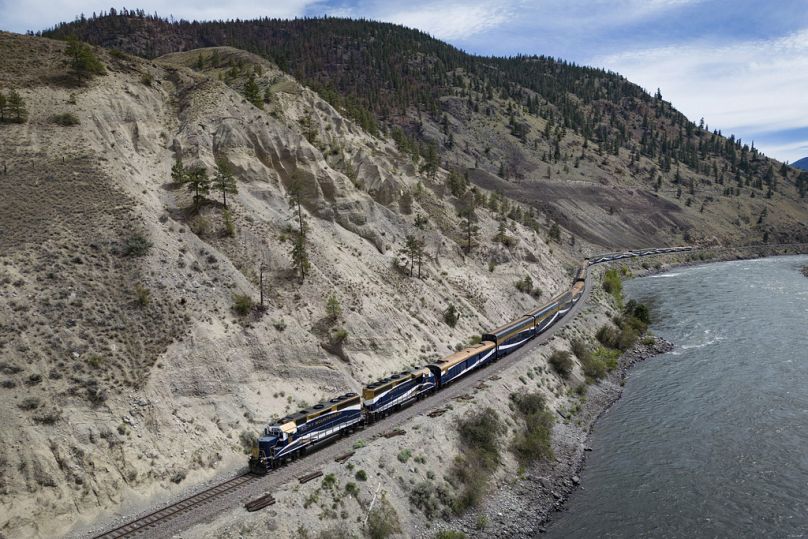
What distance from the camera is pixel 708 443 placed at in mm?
35812

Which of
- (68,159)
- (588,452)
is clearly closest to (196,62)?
(68,159)

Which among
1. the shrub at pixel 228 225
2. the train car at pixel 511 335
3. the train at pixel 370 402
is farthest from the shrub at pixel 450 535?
the shrub at pixel 228 225

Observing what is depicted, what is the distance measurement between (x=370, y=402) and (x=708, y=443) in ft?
75.5

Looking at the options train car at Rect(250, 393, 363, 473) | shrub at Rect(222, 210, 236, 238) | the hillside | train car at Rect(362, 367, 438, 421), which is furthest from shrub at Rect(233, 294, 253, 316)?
the hillside

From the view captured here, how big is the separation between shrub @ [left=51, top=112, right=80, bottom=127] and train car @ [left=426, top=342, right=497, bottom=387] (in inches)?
1320

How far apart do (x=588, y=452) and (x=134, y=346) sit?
96.2 ft

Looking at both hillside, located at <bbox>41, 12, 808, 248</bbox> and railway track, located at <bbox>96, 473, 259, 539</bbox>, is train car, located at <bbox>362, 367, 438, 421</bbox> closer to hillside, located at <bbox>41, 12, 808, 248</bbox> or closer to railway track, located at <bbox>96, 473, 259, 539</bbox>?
railway track, located at <bbox>96, 473, 259, 539</bbox>

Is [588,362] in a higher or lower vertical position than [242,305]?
lower

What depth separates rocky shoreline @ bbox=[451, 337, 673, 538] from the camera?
27.3 m

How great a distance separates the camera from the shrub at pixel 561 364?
153ft

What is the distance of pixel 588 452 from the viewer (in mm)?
36188

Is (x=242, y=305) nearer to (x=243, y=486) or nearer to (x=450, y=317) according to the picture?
(x=243, y=486)

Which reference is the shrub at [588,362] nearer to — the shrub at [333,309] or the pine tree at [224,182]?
the shrub at [333,309]

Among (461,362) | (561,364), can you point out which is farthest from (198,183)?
(561,364)
